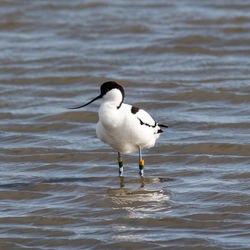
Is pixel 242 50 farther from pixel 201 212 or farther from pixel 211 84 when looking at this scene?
pixel 201 212

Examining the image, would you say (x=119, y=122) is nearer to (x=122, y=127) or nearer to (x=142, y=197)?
(x=122, y=127)

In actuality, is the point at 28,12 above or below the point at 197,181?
above

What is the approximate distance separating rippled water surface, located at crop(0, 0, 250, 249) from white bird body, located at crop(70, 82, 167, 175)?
23.0 inches

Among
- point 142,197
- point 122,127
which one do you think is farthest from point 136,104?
point 142,197

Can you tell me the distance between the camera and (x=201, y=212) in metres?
7.74

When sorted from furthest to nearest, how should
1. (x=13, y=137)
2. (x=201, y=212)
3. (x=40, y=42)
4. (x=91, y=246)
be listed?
(x=40, y=42), (x=13, y=137), (x=201, y=212), (x=91, y=246)

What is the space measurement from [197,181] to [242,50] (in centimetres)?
750

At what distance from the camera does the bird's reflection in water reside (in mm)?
7930

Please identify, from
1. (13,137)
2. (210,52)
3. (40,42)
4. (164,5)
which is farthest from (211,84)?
(164,5)

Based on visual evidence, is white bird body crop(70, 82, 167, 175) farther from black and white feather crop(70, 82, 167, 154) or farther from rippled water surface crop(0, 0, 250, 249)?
rippled water surface crop(0, 0, 250, 249)

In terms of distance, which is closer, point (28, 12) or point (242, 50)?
point (242, 50)

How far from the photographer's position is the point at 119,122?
874 cm

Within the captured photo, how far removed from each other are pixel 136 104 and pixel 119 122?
168 inches

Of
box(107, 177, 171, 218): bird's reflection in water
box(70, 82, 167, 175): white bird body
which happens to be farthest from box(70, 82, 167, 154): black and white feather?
box(107, 177, 171, 218): bird's reflection in water
